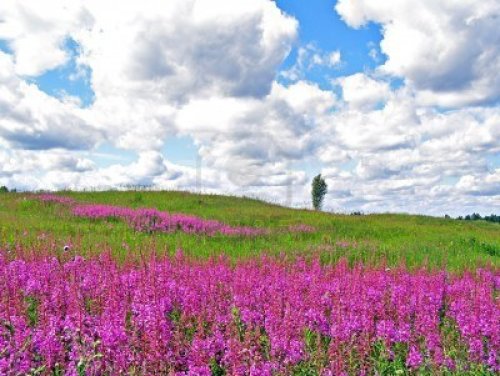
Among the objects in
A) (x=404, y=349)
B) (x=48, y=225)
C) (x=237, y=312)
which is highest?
(x=48, y=225)

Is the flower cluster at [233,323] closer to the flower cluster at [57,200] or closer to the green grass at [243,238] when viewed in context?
the green grass at [243,238]

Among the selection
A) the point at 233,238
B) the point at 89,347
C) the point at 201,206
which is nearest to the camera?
the point at 89,347

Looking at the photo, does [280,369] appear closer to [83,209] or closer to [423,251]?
[423,251]

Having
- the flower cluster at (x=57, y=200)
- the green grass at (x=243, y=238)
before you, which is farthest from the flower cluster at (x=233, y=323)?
the flower cluster at (x=57, y=200)

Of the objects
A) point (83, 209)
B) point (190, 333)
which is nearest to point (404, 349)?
point (190, 333)

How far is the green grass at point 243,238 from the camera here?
1534cm

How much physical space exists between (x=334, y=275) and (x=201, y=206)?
2138 cm

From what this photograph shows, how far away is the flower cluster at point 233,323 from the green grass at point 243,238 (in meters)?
2.04

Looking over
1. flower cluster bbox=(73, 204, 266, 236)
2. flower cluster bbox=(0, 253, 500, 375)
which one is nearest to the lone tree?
flower cluster bbox=(73, 204, 266, 236)

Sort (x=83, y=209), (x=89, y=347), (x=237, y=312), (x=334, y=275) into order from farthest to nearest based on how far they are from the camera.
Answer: (x=83, y=209) → (x=334, y=275) → (x=237, y=312) → (x=89, y=347)

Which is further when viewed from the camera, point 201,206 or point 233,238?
point 201,206

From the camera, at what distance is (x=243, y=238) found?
64.1 feet

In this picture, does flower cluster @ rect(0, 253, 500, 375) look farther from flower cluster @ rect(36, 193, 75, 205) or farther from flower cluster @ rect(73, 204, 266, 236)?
flower cluster @ rect(36, 193, 75, 205)

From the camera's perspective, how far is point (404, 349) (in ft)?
22.5
